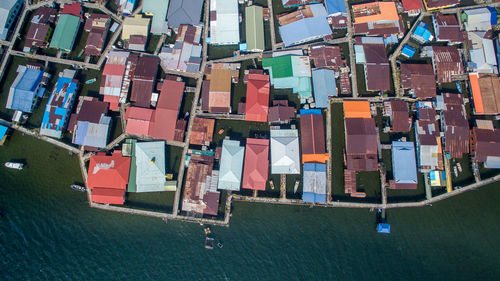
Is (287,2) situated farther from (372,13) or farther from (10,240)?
(10,240)

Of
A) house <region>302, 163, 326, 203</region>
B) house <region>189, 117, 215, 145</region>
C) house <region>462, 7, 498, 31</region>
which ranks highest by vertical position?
Answer: house <region>462, 7, 498, 31</region>

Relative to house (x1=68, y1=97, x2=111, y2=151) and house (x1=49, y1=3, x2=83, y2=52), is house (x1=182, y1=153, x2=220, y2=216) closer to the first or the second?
house (x1=68, y1=97, x2=111, y2=151)

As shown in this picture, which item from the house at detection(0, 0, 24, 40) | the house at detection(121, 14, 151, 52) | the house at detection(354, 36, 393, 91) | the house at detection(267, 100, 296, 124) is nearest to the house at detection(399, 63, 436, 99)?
the house at detection(354, 36, 393, 91)

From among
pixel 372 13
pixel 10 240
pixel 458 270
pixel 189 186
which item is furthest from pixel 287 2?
pixel 10 240

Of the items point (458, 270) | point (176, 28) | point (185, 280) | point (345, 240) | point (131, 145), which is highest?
point (176, 28)

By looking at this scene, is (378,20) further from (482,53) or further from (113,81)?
(113,81)

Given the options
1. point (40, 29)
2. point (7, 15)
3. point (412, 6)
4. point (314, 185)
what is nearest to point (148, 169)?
point (314, 185)

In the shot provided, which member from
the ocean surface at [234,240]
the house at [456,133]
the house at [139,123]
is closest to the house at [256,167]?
the ocean surface at [234,240]
